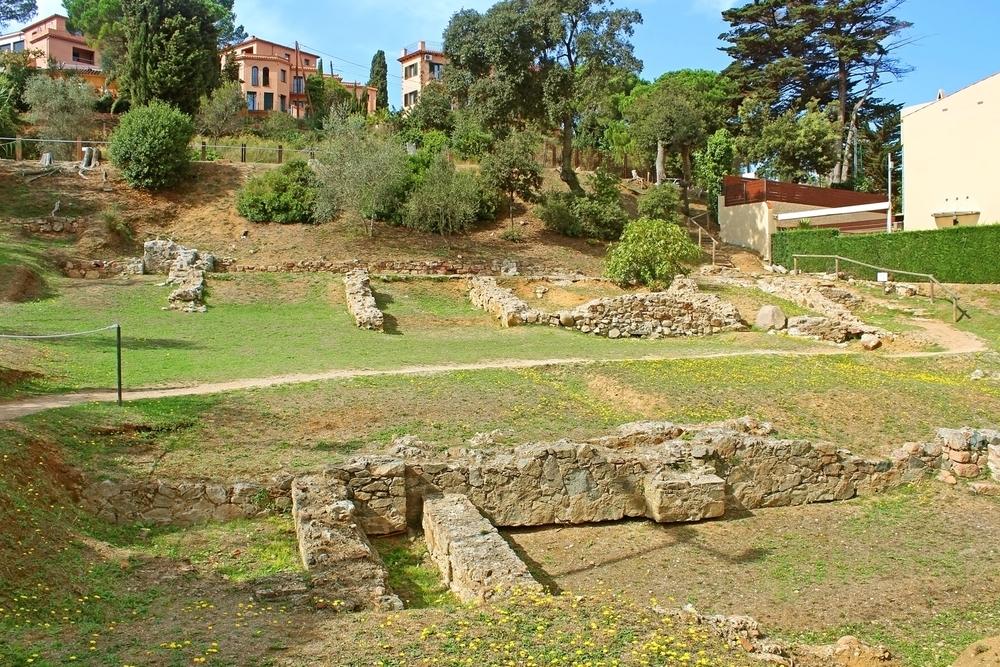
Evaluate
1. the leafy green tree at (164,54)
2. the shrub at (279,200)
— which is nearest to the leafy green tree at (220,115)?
the leafy green tree at (164,54)

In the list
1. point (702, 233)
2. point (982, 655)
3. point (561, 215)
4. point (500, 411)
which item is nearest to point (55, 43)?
point (561, 215)

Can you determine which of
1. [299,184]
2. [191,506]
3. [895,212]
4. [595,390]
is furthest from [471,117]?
[191,506]

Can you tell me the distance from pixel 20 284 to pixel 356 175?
14.2 m

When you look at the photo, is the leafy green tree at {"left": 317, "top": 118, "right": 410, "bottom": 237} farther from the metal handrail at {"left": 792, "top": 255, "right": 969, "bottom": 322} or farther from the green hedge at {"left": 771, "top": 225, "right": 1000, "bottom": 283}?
the green hedge at {"left": 771, "top": 225, "right": 1000, "bottom": 283}

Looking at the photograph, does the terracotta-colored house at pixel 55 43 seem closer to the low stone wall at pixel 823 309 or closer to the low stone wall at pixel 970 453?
the low stone wall at pixel 823 309

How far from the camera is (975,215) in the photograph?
1426 inches

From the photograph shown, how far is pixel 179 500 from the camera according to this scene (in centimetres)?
1105

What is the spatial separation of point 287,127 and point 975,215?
135 feet

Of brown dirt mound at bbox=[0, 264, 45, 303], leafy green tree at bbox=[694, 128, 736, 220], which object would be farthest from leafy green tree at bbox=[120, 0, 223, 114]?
leafy green tree at bbox=[694, 128, 736, 220]

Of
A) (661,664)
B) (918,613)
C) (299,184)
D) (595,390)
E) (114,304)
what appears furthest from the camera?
(299,184)

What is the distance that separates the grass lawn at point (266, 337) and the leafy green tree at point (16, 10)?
90.6ft

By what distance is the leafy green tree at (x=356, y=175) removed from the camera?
1415 inches

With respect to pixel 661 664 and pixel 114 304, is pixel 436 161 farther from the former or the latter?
pixel 661 664

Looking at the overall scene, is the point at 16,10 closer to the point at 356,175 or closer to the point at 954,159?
the point at 356,175
